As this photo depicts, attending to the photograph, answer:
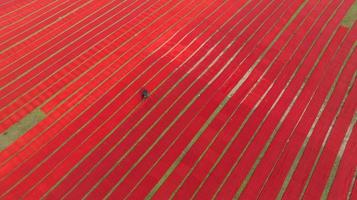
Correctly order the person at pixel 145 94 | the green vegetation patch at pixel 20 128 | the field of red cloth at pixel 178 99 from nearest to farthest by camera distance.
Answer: the field of red cloth at pixel 178 99 < the green vegetation patch at pixel 20 128 < the person at pixel 145 94

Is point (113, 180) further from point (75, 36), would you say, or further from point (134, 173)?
point (75, 36)

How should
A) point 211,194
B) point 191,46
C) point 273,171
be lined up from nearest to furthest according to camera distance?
point 211,194 < point 273,171 < point 191,46

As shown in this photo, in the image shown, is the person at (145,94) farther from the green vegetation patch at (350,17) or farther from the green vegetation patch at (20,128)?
the green vegetation patch at (350,17)

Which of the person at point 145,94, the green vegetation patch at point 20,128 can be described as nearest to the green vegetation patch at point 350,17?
the person at point 145,94

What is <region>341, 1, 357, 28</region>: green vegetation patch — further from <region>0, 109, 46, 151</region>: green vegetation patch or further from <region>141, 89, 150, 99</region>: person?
<region>0, 109, 46, 151</region>: green vegetation patch

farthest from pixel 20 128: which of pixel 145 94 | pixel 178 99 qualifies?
pixel 178 99

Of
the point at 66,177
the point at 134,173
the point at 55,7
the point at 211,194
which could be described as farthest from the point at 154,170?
the point at 55,7
